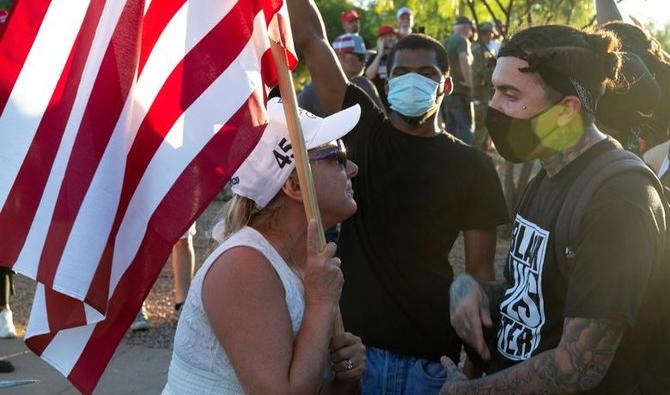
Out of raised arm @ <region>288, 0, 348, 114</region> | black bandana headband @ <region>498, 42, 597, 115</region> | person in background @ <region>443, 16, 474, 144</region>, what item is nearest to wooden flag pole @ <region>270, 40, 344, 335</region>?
black bandana headband @ <region>498, 42, 597, 115</region>

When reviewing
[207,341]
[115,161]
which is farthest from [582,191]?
[115,161]

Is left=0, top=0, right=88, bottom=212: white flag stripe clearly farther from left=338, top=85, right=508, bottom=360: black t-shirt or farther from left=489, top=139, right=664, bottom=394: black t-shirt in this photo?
left=338, top=85, right=508, bottom=360: black t-shirt

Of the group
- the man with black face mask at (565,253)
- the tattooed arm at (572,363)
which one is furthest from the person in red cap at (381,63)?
the tattooed arm at (572,363)

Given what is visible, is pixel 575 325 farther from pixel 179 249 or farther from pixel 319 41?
pixel 179 249

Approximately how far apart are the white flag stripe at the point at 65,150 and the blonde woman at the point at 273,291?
0.44 metres

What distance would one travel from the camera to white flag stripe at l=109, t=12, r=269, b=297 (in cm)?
271

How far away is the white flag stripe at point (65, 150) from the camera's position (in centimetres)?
269

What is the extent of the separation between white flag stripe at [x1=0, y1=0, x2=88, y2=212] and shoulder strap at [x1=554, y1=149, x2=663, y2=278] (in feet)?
4.86

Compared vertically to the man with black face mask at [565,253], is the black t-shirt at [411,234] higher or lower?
lower

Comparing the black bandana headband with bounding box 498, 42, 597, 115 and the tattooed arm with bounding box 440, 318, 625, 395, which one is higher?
the black bandana headband with bounding box 498, 42, 597, 115

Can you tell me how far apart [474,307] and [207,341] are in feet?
3.10

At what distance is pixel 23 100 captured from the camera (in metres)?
2.76

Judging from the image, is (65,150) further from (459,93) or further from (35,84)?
(459,93)

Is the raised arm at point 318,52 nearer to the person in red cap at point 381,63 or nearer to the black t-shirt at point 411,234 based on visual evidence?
the black t-shirt at point 411,234
